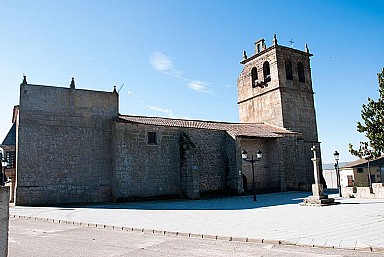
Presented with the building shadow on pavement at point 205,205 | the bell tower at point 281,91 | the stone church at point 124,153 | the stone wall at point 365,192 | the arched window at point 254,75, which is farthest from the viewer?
the arched window at point 254,75

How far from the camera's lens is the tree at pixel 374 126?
698 inches

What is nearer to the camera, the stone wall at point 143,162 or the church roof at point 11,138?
the church roof at point 11,138

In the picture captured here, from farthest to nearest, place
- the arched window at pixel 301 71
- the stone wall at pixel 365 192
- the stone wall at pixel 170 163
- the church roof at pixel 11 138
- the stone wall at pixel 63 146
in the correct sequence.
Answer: the arched window at pixel 301 71
the stone wall at pixel 170 163
the church roof at pixel 11 138
the stone wall at pixel 63 146
the stone wall at pixel 365 192

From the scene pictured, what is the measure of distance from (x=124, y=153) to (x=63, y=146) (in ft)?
11.7

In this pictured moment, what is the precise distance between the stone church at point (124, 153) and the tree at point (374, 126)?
23.0ft

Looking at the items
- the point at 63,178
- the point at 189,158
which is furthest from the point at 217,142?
the point at 63,178

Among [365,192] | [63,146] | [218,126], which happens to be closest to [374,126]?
[365,192]

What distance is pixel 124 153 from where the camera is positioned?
19312mm

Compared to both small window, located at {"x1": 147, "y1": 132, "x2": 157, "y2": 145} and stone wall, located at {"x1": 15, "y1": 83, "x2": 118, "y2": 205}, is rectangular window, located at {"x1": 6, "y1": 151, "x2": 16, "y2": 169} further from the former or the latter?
small window, located at {"x1": 147, "y1": 132, "x2": 157, "y2": 145}

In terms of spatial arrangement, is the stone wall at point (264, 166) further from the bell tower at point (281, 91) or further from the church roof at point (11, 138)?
the church roof at point (11, 138)

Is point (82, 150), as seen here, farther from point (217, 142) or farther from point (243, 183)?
point (243, 183)

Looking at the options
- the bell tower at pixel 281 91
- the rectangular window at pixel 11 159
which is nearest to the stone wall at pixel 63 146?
the rectangular window at pixel 11 159

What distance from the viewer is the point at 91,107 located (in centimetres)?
1961

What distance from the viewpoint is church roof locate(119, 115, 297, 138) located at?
70.9 ft
